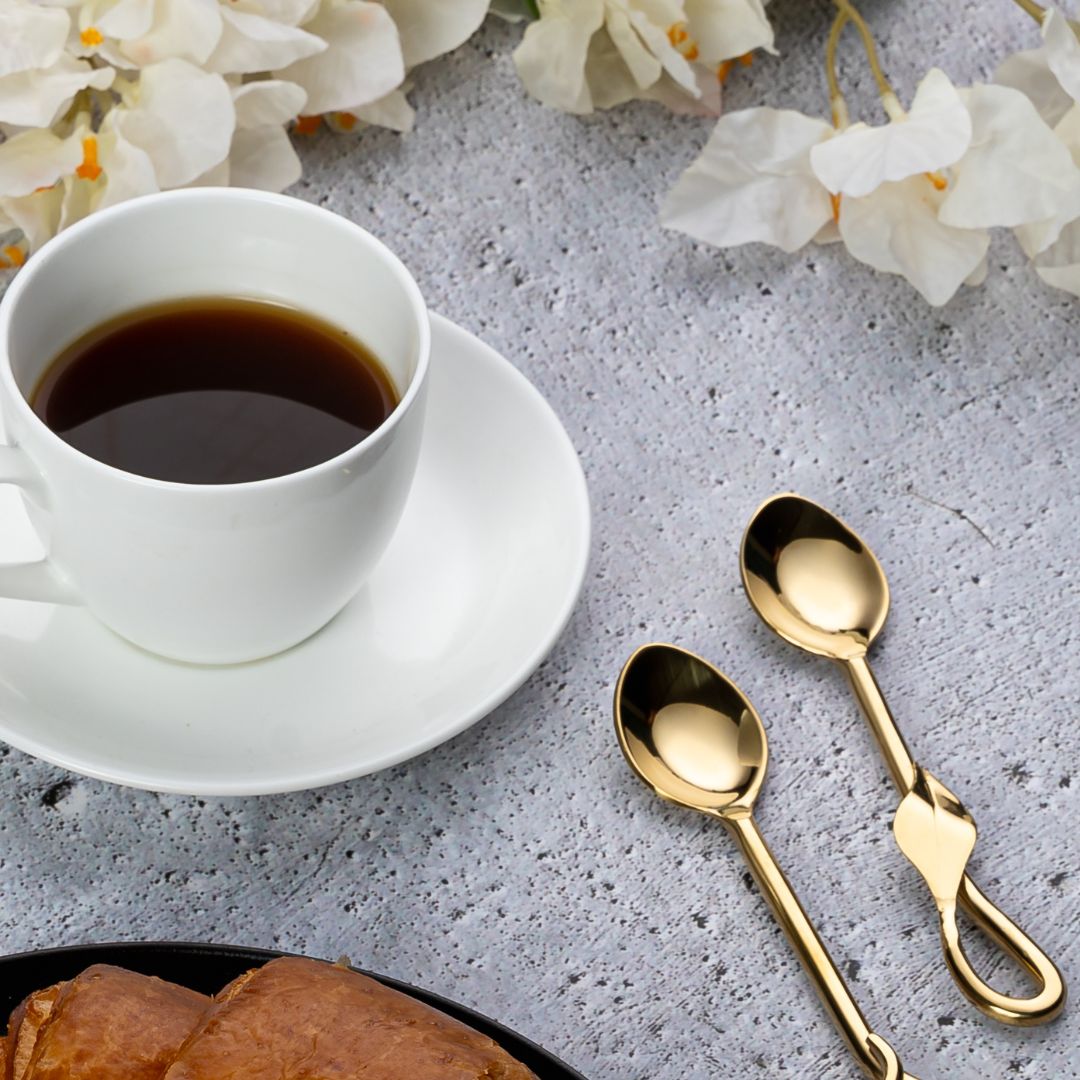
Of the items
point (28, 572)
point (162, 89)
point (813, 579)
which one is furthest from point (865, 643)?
point (162, 89)

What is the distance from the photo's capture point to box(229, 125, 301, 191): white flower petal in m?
1.22

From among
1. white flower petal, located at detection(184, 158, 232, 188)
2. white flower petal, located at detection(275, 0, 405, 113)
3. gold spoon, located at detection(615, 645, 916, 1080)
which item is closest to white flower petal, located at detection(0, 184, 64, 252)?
white flower petal, located at detection(184, 158, 232, 188)

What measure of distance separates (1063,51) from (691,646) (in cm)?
54

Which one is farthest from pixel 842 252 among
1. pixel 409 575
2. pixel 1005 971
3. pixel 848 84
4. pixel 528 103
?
pixel 1005 971

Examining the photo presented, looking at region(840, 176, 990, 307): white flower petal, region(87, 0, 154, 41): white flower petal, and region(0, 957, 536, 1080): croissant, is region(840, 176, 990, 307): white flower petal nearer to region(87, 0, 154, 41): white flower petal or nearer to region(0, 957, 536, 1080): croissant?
region(87, 0, 154, 41): white flower petal

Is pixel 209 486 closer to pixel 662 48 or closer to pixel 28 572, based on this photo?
pixel 28 572

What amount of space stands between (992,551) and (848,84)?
52 centimetres

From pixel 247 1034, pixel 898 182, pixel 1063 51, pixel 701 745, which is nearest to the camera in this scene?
pixel 247 1034

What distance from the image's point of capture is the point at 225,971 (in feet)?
2.60

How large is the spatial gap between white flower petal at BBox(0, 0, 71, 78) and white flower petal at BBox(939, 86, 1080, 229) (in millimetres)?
704

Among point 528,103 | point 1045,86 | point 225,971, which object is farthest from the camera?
point 528,103

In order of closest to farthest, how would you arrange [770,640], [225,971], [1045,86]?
[225,971]
[770,640]
[1045,86]

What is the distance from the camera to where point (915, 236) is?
1215mm

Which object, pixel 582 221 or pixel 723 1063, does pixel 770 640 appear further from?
pixel 582 221
